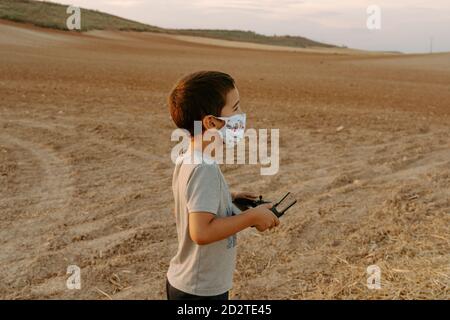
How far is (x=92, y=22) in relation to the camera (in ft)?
159

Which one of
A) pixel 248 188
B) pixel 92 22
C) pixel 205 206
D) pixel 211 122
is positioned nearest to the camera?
pixel 205 206

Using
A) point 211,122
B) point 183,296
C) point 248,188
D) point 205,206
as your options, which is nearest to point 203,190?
point 205,206

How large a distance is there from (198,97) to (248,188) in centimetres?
371

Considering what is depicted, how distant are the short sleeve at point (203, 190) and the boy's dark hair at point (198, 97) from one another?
189 millimetres

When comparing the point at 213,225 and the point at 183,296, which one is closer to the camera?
the point at 213,225

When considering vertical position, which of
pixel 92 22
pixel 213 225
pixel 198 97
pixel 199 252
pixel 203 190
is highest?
pixel 92 22

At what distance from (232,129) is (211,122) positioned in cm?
10

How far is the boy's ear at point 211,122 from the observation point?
2071mm

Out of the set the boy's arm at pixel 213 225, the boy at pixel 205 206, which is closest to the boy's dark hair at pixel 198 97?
the boy at pixel 205 206

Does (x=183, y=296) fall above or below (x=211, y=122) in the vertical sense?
below

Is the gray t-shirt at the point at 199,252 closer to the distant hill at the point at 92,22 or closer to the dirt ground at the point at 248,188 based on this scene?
the dirt ground at the point at 248,188

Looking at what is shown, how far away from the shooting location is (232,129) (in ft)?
7.02

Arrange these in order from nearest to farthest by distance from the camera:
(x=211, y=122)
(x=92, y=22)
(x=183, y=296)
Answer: (x=211, y=122)
(x=183, y=296)
(x=92, y=22)

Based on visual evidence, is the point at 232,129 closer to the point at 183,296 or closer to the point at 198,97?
the point at 198,97
